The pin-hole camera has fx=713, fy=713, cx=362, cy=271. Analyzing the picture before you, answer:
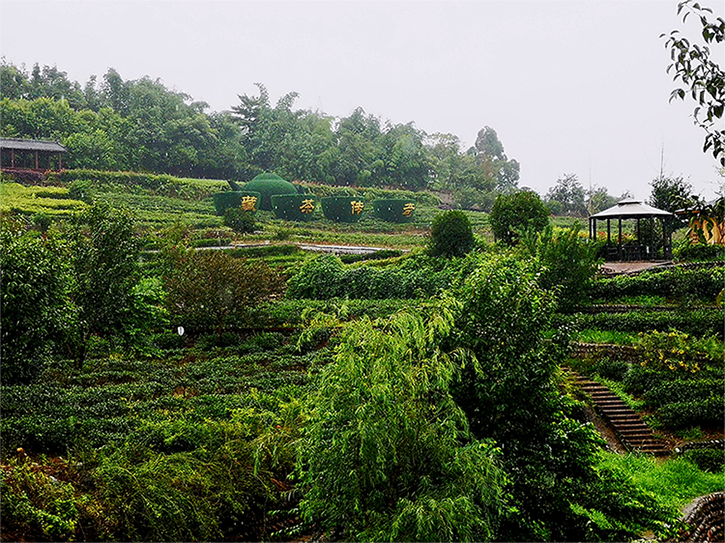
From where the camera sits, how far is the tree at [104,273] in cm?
1511

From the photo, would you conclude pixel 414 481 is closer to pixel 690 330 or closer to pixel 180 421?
pixel 180 421

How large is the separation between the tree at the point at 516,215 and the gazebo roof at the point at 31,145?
32.1 meters

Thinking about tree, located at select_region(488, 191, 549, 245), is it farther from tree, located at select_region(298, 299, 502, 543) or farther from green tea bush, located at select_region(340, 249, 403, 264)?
tree, located at select_region(298, 299, 502, 543)

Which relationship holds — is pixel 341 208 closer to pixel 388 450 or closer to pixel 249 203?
pixel 249 203

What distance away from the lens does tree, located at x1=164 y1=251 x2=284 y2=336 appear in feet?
60.5

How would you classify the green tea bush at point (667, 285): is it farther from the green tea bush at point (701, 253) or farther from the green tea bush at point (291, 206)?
the green tea bush at point (291, 206)

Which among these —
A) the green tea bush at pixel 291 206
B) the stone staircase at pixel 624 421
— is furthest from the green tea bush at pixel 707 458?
the green tea bush at pixel 291 206

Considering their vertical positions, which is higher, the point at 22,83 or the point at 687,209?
the point at 22,83

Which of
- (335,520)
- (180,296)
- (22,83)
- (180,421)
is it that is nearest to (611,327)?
(180,296)

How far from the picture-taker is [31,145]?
152ft

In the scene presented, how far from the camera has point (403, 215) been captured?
4641cm

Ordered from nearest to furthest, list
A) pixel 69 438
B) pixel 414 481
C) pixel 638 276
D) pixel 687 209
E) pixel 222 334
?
pixel 687 209 < pixel 414 481 < pixel 69 438 < pixel 222 334 < pixel 638 276

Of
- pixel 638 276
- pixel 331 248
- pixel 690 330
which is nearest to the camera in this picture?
pixel 690 330

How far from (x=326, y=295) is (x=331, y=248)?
363 inches
